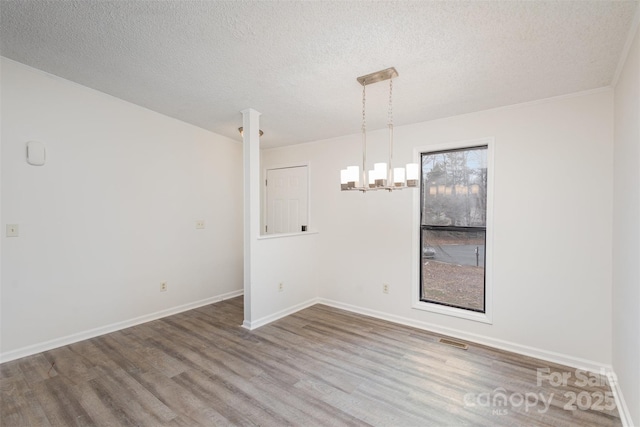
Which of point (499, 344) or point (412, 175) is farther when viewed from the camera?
point (499, 344)

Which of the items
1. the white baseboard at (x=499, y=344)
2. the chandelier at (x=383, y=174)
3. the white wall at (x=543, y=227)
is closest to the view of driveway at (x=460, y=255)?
the white wall at (x=543, y=227)

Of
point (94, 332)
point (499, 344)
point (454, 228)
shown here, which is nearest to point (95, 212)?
point (94, 332)

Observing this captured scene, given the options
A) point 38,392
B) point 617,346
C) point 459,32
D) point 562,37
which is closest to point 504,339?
point 617,346

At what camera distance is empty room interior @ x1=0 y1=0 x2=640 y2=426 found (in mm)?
1876

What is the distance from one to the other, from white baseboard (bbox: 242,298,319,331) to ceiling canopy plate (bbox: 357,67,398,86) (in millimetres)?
2810

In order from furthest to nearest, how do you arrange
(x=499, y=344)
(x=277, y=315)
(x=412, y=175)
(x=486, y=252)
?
(x=277, y=315) < (x=486, y=252) < (x=499, y=344) < (x=412, y=175)

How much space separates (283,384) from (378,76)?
262 cm

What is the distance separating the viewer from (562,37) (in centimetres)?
184

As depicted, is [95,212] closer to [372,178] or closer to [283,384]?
[283,384]

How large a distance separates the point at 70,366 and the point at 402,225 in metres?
3.55

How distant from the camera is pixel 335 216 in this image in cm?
420

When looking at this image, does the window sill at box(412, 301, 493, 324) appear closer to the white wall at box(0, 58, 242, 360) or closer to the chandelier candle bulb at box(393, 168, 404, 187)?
the chandelier candle bulb at box(393, 168, 404, 187)

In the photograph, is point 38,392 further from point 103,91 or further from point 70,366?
point 103,91

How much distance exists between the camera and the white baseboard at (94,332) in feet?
8.28
